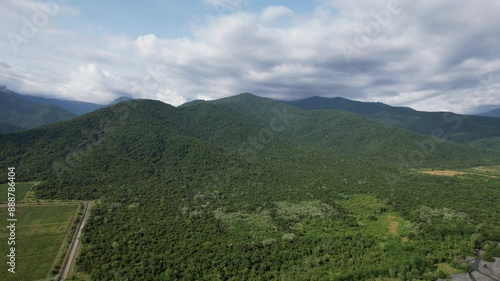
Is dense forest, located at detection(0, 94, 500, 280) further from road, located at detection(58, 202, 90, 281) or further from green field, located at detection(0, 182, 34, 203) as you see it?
green field, located at detection(0, 182, 34, 203)

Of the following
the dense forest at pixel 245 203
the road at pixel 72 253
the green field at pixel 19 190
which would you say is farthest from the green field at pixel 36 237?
the green field at pixel 19 190

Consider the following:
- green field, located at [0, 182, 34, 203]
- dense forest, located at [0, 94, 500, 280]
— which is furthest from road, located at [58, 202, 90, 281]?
green field, located at [0, 182, 34, 203]

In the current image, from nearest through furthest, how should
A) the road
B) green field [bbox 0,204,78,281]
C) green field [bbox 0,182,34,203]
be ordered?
1. the road
2. green field [bbox 0,204,78,281]
3. green field [bbox 0,182,34,203]

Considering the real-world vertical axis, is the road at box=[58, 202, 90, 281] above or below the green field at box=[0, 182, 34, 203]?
below

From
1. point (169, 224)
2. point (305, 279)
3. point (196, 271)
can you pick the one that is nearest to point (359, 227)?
point (305, 279)

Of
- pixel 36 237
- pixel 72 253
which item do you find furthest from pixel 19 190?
pixel 72 253

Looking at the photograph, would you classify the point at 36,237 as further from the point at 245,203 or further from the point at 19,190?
the point at 245,203

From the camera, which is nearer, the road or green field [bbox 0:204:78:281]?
the road
